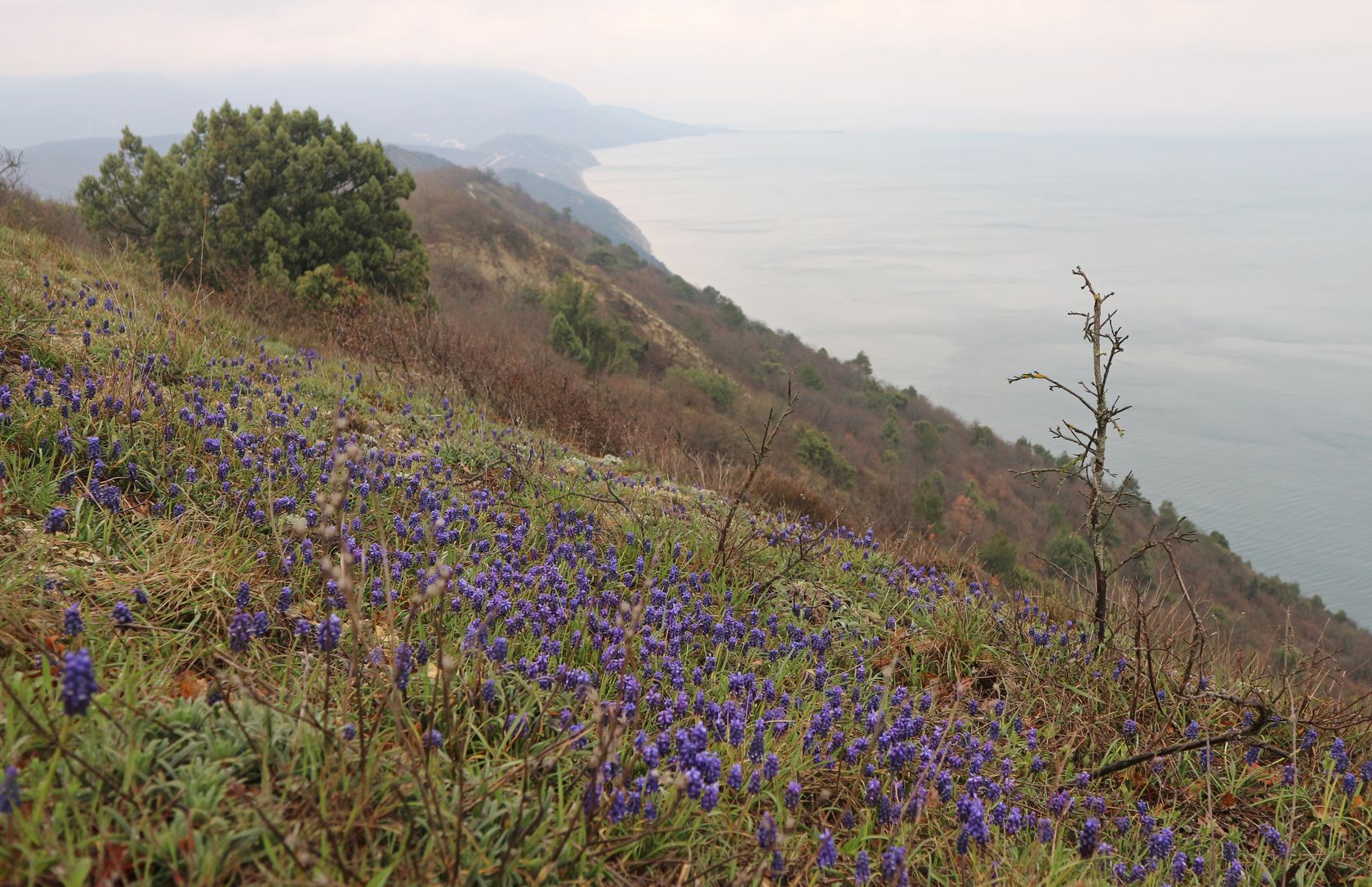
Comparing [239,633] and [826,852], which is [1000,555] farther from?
[239,633]

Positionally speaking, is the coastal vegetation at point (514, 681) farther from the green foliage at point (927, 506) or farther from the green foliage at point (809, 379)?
the green foliage at point (809, 379)

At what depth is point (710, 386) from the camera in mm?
40844

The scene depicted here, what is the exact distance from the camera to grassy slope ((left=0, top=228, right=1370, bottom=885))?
2021 mm

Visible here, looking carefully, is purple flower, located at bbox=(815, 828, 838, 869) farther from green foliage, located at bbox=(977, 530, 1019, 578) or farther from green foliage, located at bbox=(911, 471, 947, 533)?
green foliage, located at bbox=(911, 471, 947, 533)

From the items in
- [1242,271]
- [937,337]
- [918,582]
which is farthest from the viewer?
[1242,271]

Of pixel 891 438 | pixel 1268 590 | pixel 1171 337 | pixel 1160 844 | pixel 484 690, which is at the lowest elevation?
pixel 1268 590

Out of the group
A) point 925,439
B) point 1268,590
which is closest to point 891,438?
point 925,439

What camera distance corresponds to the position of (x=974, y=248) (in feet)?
601

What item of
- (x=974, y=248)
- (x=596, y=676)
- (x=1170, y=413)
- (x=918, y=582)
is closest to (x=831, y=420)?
(x=918, y=582)

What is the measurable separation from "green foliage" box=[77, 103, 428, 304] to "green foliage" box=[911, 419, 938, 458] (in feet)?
137

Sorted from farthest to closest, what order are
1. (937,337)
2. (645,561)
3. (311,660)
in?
(937,337) → (645,561) → (311,660)

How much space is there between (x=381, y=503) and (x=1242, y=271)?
7797 inches

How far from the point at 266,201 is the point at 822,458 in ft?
83.6

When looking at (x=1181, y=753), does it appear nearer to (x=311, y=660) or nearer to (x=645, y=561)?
(x=645, y=561)
